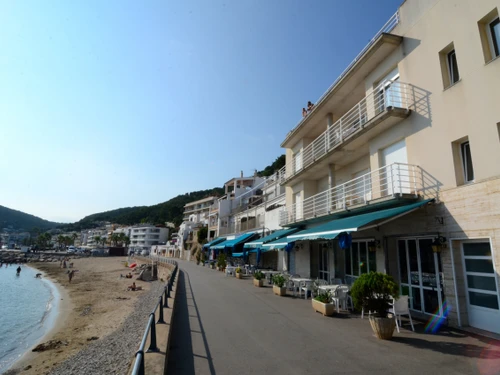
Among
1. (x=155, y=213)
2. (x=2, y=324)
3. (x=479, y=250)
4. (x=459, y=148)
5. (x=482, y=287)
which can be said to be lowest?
(x=2, y=324)

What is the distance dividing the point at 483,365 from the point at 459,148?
6003 millimetres

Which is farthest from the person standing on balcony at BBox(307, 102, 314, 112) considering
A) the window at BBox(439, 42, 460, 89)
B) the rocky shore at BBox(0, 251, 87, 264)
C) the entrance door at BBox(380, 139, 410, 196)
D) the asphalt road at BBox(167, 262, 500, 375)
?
the rocky shore at BBox(0, 251, 87, 264)

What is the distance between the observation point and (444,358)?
570cm

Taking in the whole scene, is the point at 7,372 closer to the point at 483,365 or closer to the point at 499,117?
the point at 483,365

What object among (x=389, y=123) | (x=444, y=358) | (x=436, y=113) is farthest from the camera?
(x=389, y=123)

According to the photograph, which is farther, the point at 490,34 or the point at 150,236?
the point at 150,236

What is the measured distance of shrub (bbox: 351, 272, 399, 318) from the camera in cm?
695

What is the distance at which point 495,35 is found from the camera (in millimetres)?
8016

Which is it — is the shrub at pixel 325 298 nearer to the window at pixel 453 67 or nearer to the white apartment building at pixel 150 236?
the window at pixel 453 67

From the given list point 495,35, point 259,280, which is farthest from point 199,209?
point 495,35

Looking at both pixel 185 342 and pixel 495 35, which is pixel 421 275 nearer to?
pixel 495 35

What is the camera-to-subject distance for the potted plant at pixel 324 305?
31.0 ft

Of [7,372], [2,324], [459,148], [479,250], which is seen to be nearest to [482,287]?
[479,250]

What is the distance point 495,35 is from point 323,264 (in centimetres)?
1316
